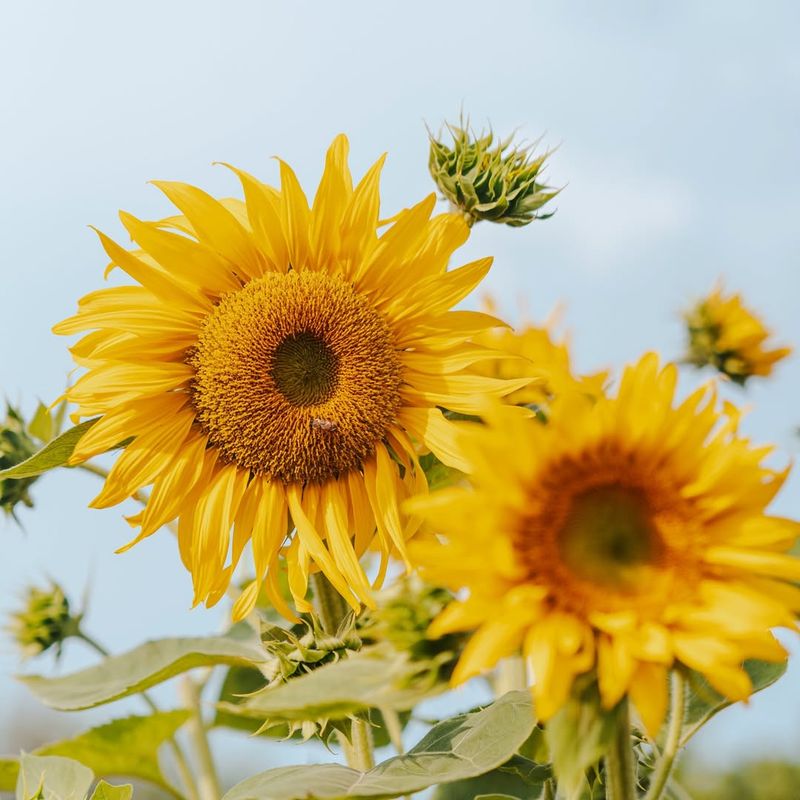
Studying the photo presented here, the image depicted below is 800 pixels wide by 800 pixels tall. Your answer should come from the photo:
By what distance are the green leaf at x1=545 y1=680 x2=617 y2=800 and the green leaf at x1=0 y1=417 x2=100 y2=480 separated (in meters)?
0.85

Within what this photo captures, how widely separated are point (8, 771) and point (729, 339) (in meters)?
1.85

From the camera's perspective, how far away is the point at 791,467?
102 cm

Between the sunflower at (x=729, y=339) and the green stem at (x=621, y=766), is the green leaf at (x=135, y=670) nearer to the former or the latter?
the green stem at (x=621, y=766)

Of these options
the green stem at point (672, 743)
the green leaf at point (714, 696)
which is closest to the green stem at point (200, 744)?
the green leaf at point (714, 696)

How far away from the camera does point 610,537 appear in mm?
1062

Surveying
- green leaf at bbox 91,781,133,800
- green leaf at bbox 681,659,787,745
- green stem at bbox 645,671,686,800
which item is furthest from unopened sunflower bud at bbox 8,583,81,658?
green stem at bbox 645,671,686,800

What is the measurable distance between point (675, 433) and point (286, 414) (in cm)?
77

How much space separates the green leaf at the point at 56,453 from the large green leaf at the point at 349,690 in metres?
0.66

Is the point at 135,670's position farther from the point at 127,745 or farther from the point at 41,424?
the point at 41,424

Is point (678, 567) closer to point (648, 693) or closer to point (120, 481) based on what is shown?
point (648, 693)

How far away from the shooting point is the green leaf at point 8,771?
1.81 m

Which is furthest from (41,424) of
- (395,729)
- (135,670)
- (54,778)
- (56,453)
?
(395,729)

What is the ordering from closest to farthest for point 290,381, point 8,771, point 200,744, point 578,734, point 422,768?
point 578,734, point 422,768, point 290,381, point 8,771, point 200,744

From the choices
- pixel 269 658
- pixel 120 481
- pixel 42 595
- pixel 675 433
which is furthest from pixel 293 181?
pixel 42 595
